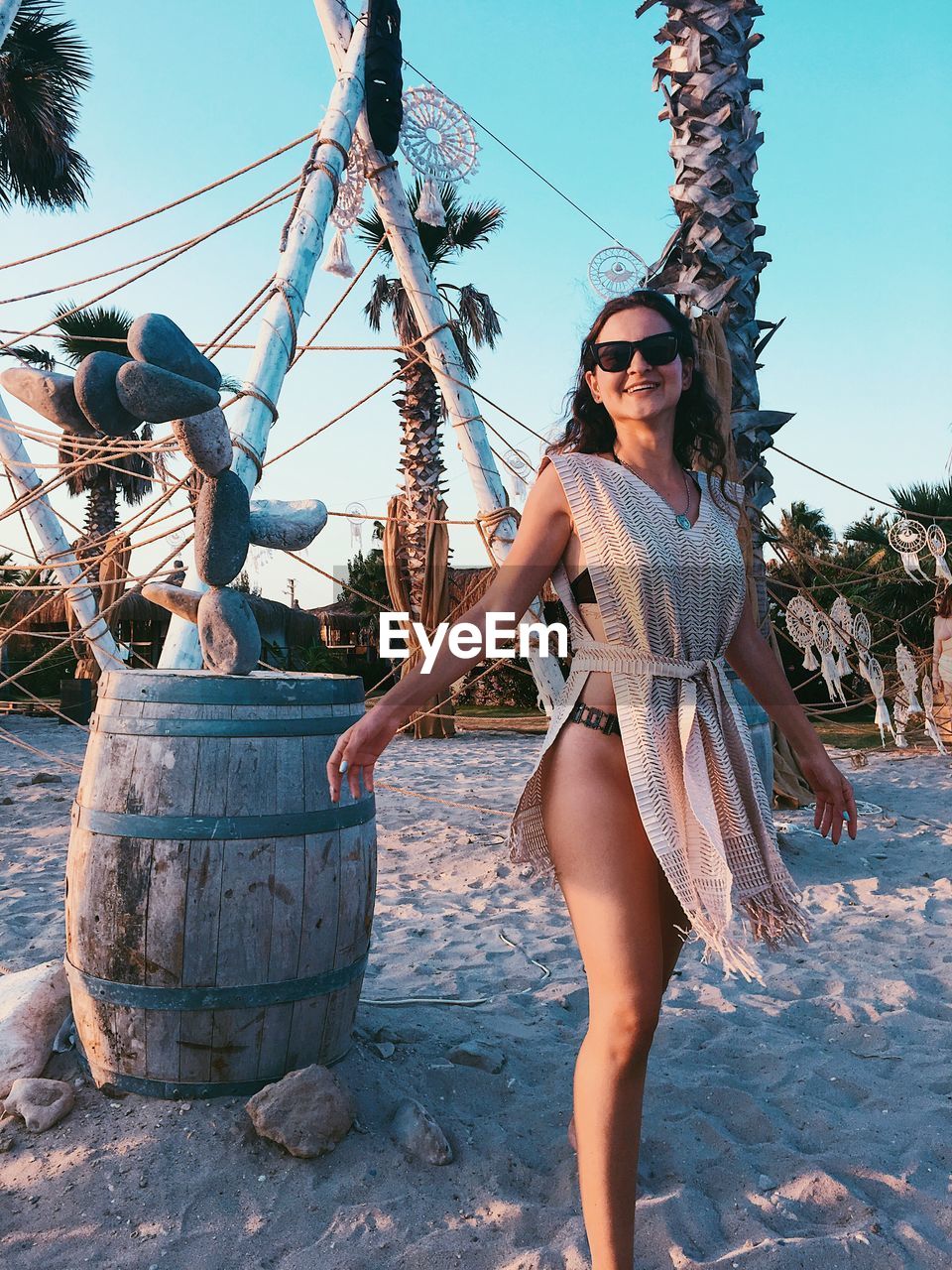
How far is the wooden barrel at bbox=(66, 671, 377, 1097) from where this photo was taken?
217 cm

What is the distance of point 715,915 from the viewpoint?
1692 millimetres

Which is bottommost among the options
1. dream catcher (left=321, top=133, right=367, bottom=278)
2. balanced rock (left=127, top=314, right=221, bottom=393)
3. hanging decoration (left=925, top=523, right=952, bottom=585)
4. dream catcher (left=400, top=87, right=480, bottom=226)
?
balanced rock (left=127, top=314, right=221, bottom=393)

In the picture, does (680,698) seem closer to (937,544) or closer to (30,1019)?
(30,1019)

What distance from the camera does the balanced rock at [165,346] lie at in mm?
2209

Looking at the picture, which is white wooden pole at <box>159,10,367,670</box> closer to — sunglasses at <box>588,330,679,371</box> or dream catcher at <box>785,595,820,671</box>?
sunglasses at <box>588,330,679,371</box>

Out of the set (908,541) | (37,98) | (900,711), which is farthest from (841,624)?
(37,98)

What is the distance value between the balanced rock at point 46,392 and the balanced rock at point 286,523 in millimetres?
681

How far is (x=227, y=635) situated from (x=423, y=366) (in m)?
11.1

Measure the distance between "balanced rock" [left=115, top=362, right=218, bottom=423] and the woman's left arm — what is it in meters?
1.47

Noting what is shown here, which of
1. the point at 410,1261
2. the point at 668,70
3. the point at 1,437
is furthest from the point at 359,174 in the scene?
the point at 410,1261

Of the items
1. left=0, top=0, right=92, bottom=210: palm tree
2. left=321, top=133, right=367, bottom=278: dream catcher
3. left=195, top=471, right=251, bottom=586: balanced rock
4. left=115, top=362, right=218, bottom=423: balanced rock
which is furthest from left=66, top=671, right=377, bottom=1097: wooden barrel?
left=0, top=0, right=92, bottom=210: palm tree

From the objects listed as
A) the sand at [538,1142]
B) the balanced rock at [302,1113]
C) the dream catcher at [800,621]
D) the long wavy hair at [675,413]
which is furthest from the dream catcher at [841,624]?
the balanced rock at [302,1113]

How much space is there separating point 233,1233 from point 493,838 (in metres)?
4.19

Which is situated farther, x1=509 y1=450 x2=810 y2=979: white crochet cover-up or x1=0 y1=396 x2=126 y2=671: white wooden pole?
x1=0 y1=396 x2=126 y2=671: white wooden pole
